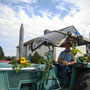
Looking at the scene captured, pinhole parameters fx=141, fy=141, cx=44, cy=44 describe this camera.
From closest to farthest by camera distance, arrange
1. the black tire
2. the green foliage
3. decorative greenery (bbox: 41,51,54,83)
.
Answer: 1. the black tire
2. decorative greenery (bbox: 41,51,54,83)
3. the green foliage

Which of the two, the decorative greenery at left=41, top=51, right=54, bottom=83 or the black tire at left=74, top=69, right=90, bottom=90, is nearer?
the black tire at left=74, top=69, right=90, bottom=90

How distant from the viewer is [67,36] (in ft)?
12.8

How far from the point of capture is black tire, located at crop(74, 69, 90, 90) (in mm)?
3322

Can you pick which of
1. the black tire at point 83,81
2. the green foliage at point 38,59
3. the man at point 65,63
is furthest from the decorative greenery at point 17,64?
the black tire at point 83,81

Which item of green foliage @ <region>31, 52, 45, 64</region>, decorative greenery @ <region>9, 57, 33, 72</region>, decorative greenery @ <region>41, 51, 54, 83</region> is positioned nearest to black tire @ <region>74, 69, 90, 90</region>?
decorative greenery @ <region>41, 51, 54, 83</region>

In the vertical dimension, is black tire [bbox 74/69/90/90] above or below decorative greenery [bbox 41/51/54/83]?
below

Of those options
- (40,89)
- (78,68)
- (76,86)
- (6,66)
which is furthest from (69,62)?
(6,66)

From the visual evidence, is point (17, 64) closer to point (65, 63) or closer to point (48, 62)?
point (48, 62)

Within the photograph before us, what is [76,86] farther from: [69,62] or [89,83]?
[69,62]

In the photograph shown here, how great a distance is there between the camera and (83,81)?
3.42 m

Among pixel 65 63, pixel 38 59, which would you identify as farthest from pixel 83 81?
pixel 38 59

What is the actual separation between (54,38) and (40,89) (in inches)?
56.8

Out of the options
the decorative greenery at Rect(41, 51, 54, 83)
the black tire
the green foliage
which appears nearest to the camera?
the black tire

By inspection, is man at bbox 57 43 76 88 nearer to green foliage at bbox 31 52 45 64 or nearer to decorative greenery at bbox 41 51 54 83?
decorative greenery at bbox 41 51 54 83
